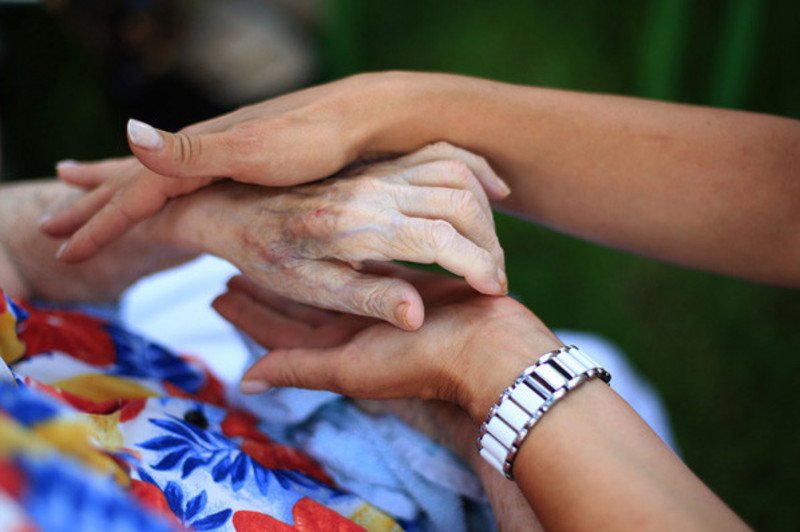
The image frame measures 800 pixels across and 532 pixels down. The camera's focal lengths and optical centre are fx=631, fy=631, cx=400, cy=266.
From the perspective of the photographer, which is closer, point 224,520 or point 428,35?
point 224,520

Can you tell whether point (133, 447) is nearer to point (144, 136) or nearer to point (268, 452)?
point (268, 452)

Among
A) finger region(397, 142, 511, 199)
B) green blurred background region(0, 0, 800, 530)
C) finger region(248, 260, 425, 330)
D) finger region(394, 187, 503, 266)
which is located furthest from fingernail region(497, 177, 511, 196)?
green blurred background region(0, 0, 800, 530)

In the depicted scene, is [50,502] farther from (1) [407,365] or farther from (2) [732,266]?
(2) [732,266]

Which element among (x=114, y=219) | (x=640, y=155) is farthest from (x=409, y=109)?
(x=114, y=219)

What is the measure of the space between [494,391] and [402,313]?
126 mm

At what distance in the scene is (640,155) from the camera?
827mm

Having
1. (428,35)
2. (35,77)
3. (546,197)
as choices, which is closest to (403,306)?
(546,197)

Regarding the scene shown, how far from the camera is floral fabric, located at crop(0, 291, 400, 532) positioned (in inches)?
10.9

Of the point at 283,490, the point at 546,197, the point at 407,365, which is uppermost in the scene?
the point at 546,197

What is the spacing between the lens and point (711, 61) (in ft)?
6.59

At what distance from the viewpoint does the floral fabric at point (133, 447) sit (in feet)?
0.91

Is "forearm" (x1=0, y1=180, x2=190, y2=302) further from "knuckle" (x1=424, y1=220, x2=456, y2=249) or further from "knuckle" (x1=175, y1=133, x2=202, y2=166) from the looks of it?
"knuckle" (x1=424, y1=220, x2=456, y2=249)

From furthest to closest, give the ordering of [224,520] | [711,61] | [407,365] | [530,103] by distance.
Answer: [711,61], [530,103], [407,365], [224,520]

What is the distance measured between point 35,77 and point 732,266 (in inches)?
102
